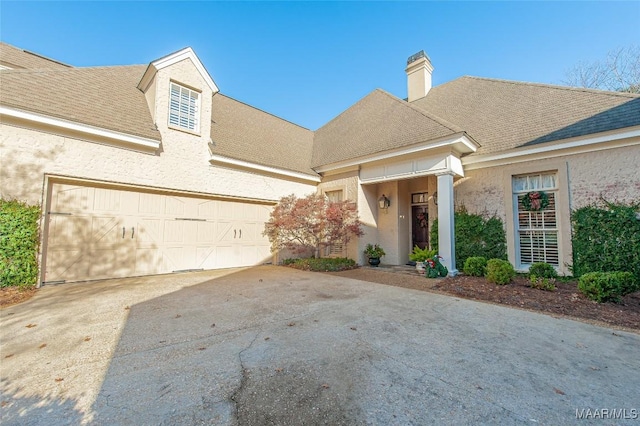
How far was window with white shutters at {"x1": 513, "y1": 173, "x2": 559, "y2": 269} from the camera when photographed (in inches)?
287

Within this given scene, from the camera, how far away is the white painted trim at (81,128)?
5391 millimetres

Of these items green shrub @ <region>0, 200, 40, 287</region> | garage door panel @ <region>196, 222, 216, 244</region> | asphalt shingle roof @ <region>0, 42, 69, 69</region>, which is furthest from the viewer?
garage door panel @ <region>196, 222, 216, 244</region>

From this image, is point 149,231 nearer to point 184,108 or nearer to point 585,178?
point 184,108

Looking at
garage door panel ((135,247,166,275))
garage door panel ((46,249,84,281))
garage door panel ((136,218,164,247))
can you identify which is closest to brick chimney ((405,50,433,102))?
garage door panel ((136,218,164,247))

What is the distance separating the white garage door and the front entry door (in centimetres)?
638

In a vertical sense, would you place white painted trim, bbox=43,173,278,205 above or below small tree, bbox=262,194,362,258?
above

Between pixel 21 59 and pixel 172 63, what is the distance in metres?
4.81

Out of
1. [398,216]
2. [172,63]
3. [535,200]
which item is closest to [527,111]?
[535,200]

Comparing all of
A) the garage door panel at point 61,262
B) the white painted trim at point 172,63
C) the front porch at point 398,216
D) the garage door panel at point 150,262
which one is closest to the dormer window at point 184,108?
the white painted trim at point 172,63

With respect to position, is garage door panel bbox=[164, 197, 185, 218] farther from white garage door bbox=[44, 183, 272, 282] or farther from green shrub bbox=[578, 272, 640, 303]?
green shrub bbox=[578, 272, 640, 303]

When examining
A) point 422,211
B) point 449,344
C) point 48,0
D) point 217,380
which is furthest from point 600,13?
point 48,0

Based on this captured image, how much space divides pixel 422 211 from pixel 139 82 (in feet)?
36.5

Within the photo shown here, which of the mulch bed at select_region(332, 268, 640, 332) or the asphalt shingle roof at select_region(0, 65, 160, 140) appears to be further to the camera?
the asphalt shingle roof at select_region(0, 65, 160, 140)

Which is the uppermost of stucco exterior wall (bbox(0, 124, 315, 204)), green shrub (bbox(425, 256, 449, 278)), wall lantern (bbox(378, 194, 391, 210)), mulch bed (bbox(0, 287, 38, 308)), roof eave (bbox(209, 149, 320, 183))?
roof eave (bbox(209, 149, 320, 183))
